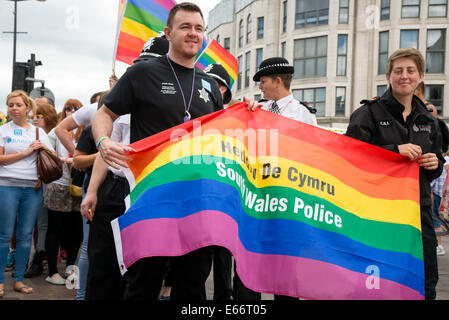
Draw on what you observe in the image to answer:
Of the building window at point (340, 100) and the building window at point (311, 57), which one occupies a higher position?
the building window at point (311, 57)

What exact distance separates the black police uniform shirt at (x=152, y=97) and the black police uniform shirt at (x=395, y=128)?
4.43ft

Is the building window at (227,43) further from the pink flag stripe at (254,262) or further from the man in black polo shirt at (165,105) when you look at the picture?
the pink flag stripe at (254,262)

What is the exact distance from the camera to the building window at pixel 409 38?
3181 centimetres

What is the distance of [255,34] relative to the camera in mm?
39062

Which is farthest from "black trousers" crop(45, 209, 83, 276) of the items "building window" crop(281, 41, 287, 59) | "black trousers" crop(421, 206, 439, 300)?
"building window" crop(281, 41, 287, 59)

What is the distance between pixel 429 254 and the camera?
330cm

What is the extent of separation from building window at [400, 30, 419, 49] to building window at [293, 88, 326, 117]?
623 centimetres

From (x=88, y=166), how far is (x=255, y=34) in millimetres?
36613

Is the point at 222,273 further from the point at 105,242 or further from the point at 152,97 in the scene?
the point at 152,97

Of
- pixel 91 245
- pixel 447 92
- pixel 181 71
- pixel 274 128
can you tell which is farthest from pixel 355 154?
pixel 447 92

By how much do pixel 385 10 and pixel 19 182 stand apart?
3255 centimetres

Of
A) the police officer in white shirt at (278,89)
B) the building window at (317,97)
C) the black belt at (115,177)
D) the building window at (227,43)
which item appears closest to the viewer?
the black belt at (115,177)

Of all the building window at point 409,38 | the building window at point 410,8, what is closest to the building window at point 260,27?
the building window at point 410,8
